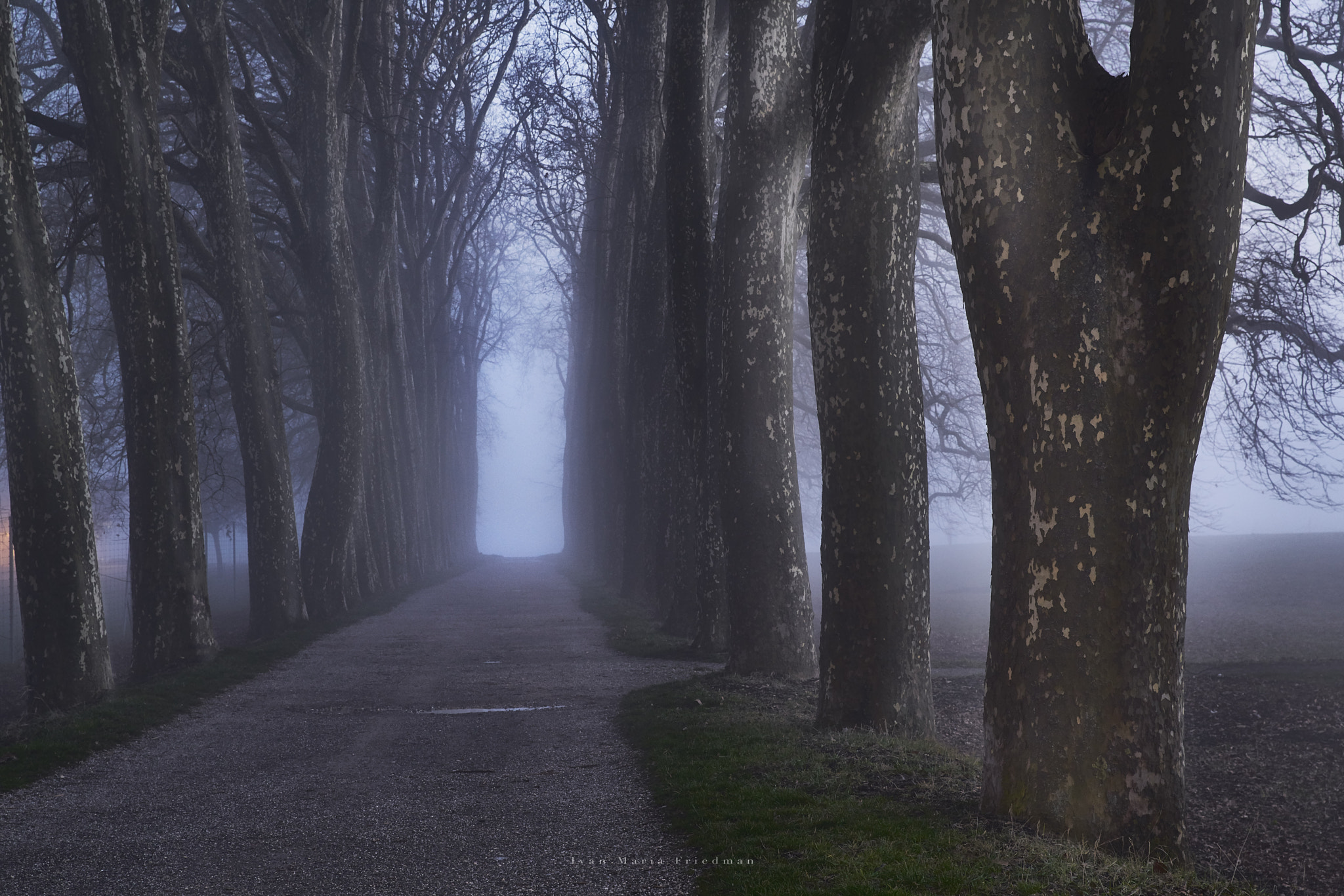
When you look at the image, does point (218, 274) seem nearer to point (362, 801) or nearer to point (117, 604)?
point (362, 801)

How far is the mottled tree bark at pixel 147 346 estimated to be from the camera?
36.7ft

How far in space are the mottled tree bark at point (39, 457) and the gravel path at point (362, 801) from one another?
1311 millimetres

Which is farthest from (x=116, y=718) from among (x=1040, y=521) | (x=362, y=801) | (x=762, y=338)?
(x=1040, y=521)

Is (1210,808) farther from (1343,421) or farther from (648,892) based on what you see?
(1343,421)

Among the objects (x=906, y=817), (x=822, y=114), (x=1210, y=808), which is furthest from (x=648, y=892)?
(x=822, y=114)

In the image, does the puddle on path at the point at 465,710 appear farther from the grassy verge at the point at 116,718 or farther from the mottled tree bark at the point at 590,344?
the mottled tree bark at the point at 590,344

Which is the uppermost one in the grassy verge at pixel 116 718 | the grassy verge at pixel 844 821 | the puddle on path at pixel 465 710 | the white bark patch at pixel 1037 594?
the white bark patch at pixel 1037 594

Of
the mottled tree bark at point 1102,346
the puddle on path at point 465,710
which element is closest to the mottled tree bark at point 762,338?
the puddle on path at point 465,710

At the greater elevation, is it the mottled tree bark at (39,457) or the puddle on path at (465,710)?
the mottled tree bark at (39,457)

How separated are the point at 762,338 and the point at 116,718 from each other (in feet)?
21.6

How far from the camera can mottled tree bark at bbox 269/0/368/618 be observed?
704 inches

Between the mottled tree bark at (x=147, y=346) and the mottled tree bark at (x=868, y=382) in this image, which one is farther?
the mottled tree bark at (x=147, y=346)

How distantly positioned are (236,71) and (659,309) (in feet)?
38.5

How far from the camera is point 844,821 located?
5.28 m
